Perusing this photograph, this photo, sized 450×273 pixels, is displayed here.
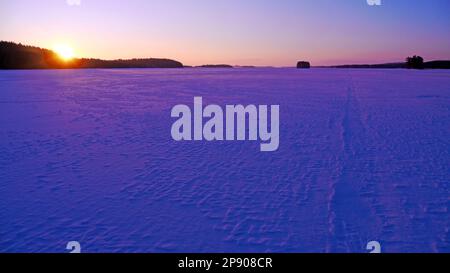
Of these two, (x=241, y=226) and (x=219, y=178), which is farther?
(x=219, y=178)

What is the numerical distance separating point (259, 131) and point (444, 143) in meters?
3.54

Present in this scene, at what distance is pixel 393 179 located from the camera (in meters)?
4.82

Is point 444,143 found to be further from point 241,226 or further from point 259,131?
point 241,226

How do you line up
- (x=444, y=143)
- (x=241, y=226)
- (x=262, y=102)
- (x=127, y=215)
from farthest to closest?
(x=262, y=102) → (x=444, y=143) → (x=127, y=215) → (x=241, y=226)

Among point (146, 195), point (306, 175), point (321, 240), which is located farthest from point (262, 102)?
point (321, 240)

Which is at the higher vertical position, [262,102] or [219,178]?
[262,102]

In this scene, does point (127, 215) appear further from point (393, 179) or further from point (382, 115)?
point (382, 115)

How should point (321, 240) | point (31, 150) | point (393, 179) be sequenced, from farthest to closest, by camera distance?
point (31, 150)
point (393, 179)
point (321, 240)

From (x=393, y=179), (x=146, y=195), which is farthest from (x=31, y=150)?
(x=393, y=179)
